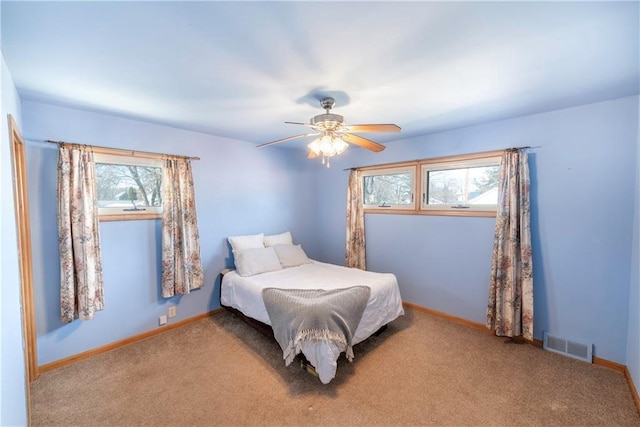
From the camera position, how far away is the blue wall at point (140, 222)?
2.30 m

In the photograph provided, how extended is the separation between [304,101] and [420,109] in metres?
1.11

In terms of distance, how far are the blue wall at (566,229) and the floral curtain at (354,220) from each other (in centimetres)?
99

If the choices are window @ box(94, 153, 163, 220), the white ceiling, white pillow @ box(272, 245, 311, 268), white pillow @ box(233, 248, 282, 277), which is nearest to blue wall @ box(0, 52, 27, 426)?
the white ceiling

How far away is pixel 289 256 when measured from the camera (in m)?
3.56

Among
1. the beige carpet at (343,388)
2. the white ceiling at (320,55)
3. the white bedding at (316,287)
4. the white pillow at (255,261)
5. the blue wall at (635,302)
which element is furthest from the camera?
the white pillow at (255,261)

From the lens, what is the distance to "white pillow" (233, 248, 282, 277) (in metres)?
3.17

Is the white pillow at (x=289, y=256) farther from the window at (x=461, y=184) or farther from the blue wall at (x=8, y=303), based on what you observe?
the blue wall at (x=8, y=303)

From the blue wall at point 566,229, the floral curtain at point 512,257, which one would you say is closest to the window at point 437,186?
the blue wall at point 566,229

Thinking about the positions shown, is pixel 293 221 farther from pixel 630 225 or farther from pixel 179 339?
pixel 630 225

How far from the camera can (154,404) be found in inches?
75.3

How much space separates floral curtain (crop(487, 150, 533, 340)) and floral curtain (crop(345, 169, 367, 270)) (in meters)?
1.74

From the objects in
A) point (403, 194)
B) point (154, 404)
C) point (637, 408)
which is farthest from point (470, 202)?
point (154, 404)

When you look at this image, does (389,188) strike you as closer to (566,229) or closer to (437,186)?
(437,186)

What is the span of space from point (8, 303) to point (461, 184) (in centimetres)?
391
